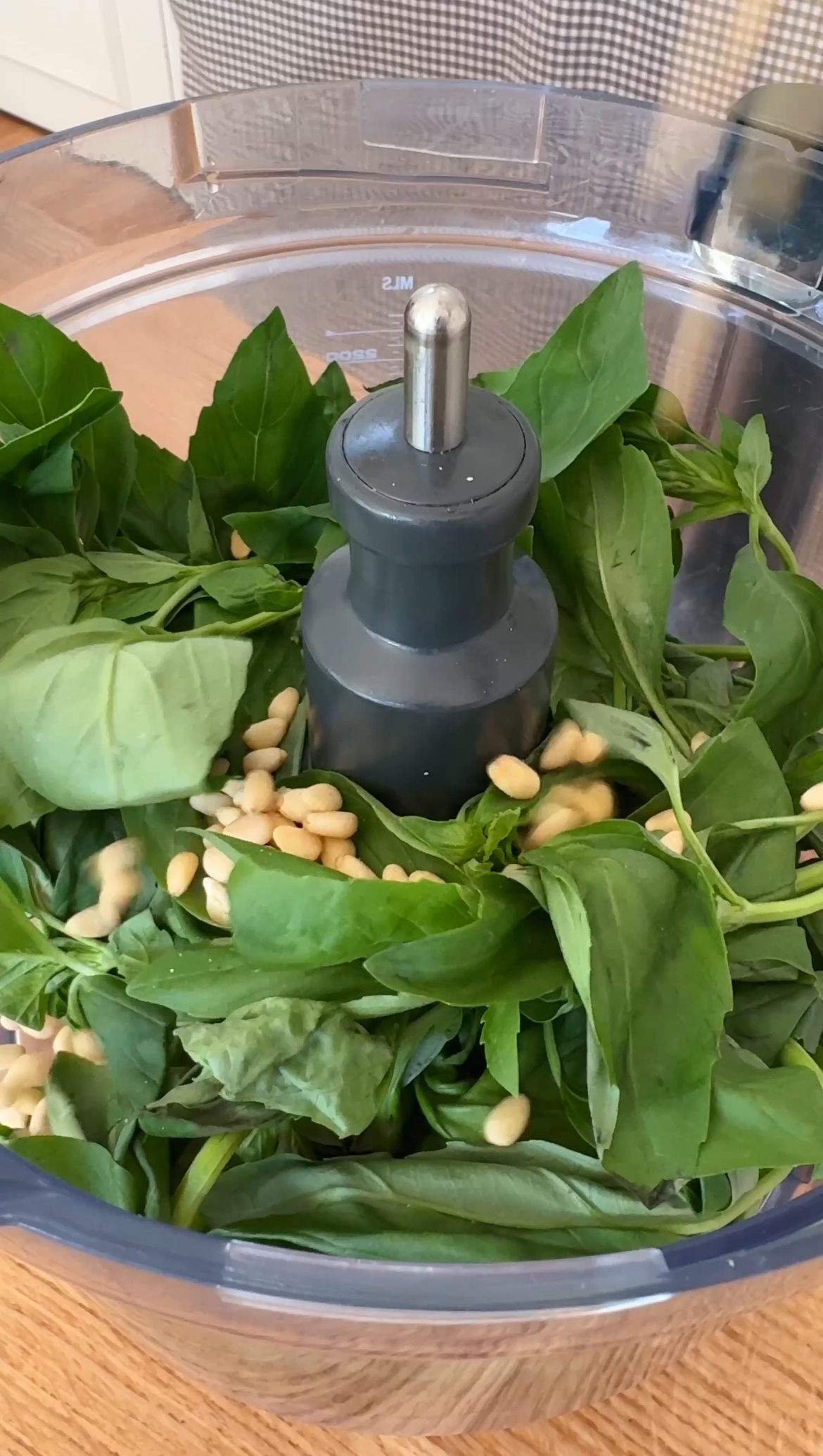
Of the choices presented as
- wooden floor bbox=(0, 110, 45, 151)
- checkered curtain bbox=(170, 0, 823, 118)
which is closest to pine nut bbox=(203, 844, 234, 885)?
checkered curtain bbox=(170, 0, 823, 118)

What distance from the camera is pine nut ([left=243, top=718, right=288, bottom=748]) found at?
360 millimetres

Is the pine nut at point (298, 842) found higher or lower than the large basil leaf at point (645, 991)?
lower

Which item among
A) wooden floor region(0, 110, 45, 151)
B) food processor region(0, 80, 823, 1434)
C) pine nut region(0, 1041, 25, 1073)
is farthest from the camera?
wooden floor region(0, 110, 45, 151)

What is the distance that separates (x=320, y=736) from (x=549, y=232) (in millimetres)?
311

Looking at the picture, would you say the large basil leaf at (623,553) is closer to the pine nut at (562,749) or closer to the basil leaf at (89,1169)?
the pine nut at (562,749)

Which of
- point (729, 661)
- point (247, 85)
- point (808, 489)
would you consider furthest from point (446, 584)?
point (247, 85)

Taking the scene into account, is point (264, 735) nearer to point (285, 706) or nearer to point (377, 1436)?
point (285, 706)

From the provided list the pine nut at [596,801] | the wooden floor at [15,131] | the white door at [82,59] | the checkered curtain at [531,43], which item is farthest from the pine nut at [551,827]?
the wooden floor at [15,131]

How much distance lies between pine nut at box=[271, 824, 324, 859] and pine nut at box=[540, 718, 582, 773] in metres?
0.07

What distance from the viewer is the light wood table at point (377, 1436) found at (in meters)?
0.34

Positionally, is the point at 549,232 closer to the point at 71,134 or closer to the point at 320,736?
the point at 71,134

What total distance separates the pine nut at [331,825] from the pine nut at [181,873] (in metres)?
0.03

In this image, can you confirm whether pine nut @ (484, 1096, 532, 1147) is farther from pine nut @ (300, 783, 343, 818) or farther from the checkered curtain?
the checkered curtain

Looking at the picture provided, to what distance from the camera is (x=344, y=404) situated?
0.43m
